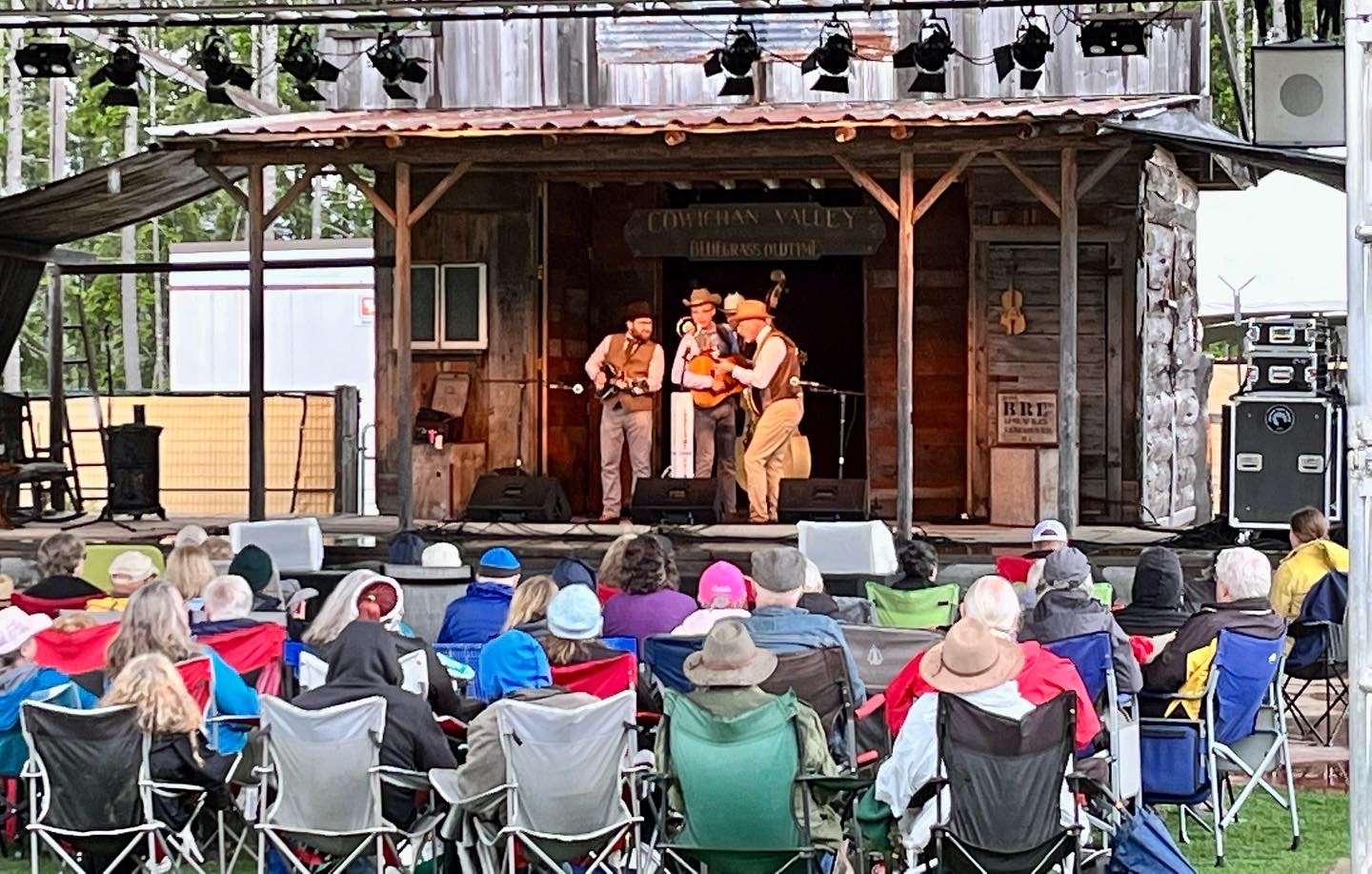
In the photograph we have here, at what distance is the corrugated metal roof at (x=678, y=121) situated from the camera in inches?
470

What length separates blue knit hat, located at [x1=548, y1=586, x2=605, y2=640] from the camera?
6.63 meters

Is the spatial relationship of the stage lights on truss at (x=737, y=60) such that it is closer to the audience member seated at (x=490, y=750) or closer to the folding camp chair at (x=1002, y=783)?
the audience member seated at (x=490, y=750)

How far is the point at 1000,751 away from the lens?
559 cm

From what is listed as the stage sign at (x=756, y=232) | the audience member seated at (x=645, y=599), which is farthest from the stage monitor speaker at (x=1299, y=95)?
the stage sign at (x=756, y=232)

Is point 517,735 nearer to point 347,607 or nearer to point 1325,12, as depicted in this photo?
point 347,607

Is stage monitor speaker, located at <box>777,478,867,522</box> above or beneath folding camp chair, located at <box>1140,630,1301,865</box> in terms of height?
above

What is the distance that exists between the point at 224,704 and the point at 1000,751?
2.44m

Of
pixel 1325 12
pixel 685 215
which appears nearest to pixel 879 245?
pixel 685 215

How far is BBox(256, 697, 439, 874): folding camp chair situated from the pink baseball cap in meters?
1.66

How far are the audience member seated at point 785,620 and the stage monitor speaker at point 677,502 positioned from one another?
259 inches

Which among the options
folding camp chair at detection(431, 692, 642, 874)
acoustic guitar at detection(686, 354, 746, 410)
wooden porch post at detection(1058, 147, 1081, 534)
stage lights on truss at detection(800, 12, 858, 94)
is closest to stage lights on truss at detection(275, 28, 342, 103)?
acoustic guitar at detection(686, 354, 746, 410)

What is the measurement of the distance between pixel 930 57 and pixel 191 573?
22.0ft

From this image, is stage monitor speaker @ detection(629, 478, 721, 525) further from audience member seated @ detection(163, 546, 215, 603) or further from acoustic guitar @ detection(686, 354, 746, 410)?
audience member seated @ detection(163, 546, 215, 603)

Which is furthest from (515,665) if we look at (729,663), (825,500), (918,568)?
(825,500)
